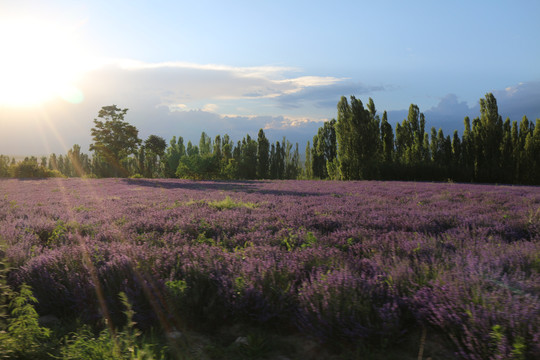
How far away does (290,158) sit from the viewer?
93.9 m

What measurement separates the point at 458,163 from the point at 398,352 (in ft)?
174

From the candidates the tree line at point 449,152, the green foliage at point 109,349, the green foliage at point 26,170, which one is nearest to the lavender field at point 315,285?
the green foliage at point 109,349

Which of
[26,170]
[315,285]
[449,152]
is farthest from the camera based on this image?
[449,152]

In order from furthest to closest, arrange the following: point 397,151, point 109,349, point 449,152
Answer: point 397,151, point 449,152, point 109,349

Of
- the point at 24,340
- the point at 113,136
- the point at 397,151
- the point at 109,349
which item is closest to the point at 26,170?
the point at 113,136

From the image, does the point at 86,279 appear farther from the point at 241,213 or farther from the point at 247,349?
the point at 241,213

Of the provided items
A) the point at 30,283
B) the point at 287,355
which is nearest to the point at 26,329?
the point at 30,283

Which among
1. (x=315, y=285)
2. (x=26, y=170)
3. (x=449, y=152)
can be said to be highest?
(x=449, y=152)

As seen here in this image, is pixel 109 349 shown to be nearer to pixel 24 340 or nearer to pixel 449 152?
pixel 24 340

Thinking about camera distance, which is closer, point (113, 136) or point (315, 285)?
point (315, 285)

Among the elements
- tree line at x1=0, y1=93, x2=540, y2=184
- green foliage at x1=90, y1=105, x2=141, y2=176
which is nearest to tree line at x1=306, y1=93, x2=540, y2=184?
tree line at x1=0, y1=93, x2=540, y2=184

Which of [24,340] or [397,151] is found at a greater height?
[397,151]

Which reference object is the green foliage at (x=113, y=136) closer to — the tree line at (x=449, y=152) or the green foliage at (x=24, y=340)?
the tree line at (x=449, y=152)

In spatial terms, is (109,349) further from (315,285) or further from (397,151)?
(397,151)
